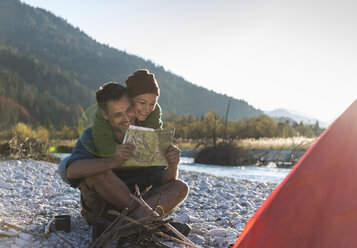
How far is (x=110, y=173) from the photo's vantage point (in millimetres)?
2205

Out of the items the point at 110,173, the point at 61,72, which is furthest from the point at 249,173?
the point at 61,72

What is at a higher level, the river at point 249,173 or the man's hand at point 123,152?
the man's hand at point 123,152

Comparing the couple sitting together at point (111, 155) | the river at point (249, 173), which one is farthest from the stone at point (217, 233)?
the river at point (249, 173)

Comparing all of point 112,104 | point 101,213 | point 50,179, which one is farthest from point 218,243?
point 50,179

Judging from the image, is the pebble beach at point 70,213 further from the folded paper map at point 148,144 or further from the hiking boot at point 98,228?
the folded paper map at point 148,144

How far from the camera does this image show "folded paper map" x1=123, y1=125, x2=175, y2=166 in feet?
6.60

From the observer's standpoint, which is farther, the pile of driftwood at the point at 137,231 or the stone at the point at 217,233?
the stone at the point at 217,233

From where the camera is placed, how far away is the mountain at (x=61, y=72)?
53938 millimetres

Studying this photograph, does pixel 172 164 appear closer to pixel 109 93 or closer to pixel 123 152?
pixel 123 152

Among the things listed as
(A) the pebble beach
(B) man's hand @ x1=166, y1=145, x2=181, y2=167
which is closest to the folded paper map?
(B) man's hand @ x1=166, y1=145, x2=181, y2=167

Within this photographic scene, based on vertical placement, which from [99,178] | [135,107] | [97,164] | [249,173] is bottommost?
[249,173]

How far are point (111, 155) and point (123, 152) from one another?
31cm

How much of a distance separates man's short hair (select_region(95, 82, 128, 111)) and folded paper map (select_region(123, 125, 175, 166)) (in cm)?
33

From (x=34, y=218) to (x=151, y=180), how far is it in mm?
1164
